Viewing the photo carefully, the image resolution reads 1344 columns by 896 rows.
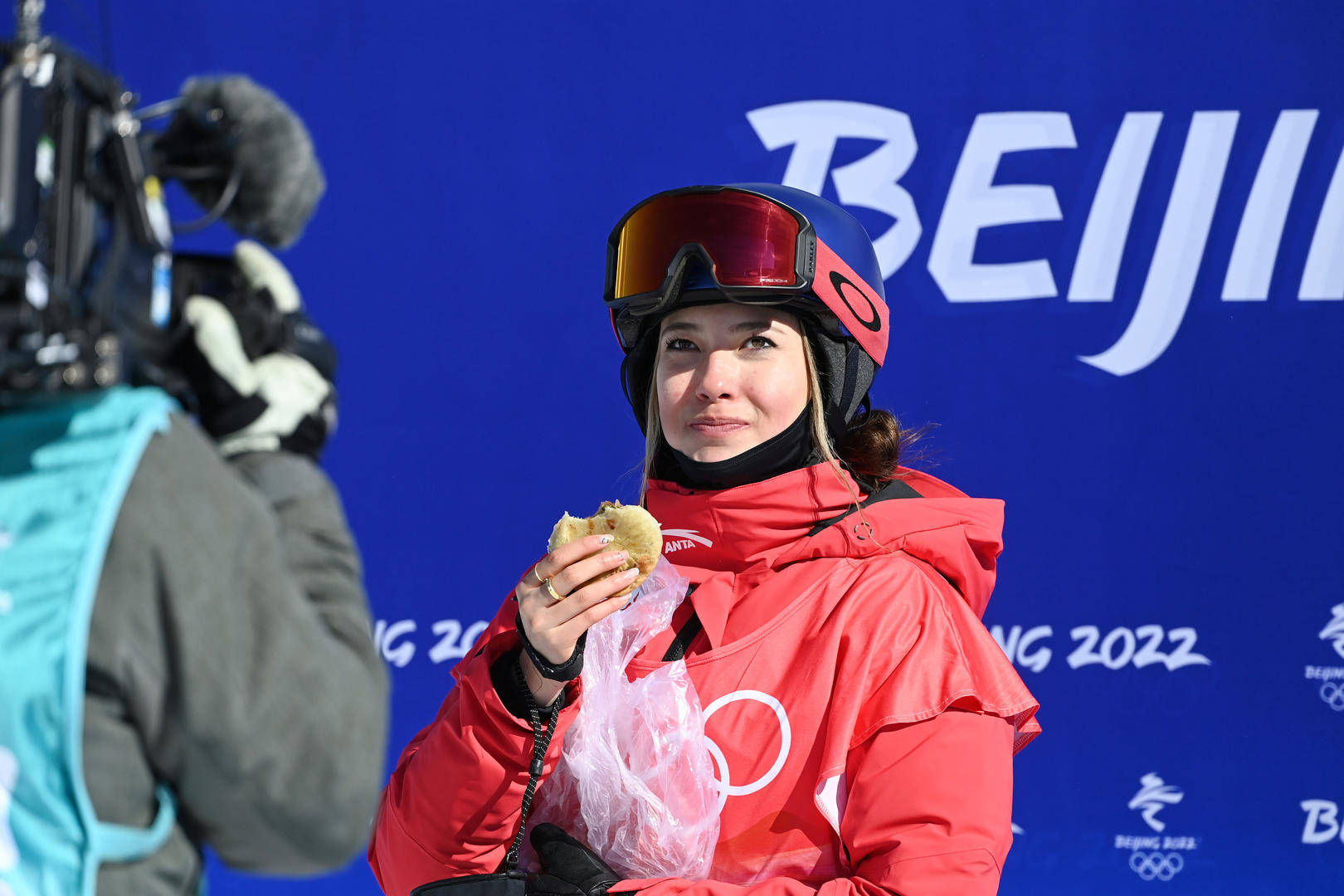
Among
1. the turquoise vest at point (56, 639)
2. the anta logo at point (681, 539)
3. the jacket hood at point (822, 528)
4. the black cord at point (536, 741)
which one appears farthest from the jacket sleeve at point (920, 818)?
the turquoise vest at point (56, 639)

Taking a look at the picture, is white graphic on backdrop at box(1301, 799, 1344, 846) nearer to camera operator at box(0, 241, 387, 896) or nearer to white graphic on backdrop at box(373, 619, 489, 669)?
white graphic on backdrop at box(373, 619, 489, 669)

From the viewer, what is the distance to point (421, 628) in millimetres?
2934

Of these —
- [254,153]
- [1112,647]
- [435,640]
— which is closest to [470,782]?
[254,153]

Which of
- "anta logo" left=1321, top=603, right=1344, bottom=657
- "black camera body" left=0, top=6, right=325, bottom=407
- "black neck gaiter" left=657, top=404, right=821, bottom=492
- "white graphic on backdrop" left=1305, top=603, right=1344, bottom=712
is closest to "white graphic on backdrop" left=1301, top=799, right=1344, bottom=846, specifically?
"white graphic on backdrop" left=1305, top=603, right=1344, bottom=712

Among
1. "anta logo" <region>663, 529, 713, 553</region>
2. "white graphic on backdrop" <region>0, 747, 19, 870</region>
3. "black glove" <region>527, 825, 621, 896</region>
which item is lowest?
"white graphic on backdrop" <region>0, 747, 19, 870</region>

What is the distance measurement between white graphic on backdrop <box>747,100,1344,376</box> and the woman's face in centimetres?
128

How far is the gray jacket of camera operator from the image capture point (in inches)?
29.6

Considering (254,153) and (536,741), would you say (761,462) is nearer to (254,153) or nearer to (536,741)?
(536,741)

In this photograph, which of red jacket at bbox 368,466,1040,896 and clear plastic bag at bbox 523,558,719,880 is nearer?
red jacket at bbox 368,466,1040,896

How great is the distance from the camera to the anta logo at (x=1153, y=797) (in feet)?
9.16

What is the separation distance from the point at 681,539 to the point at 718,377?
0.82 ft

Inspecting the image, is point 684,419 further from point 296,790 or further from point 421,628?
point 421,628

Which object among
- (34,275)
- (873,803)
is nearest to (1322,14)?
(873,803)

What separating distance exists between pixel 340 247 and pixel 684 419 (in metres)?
1.59
